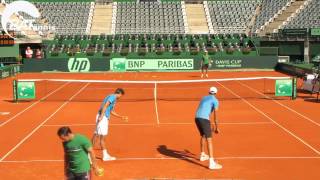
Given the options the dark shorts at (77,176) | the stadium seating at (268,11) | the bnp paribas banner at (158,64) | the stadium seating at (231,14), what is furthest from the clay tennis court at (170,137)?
the stadium seating at (268,11)

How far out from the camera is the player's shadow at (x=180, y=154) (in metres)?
12.5

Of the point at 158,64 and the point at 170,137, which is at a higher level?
the point at 158,64

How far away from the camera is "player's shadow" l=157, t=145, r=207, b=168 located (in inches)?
494

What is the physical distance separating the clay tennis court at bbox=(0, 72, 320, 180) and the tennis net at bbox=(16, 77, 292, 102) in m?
0.16

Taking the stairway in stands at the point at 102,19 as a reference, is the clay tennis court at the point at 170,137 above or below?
below

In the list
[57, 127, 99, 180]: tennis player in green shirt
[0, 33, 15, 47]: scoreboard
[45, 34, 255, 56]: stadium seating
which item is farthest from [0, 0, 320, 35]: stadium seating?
[57, 127, 99, 180]: tennis player in green shirt

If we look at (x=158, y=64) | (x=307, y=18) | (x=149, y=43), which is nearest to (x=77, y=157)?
(x=158, y=64)

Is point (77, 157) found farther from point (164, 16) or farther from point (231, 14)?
point (231, 14)

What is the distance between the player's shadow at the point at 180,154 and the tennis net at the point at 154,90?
9841 mm

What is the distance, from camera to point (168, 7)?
2458 inches

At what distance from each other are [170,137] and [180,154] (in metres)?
2.32

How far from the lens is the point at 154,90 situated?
29.4 metres

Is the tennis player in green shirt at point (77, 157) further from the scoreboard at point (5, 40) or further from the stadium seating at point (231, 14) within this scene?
the stadium seating at point (231, 14)

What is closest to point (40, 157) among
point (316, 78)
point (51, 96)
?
point (51, 96)
